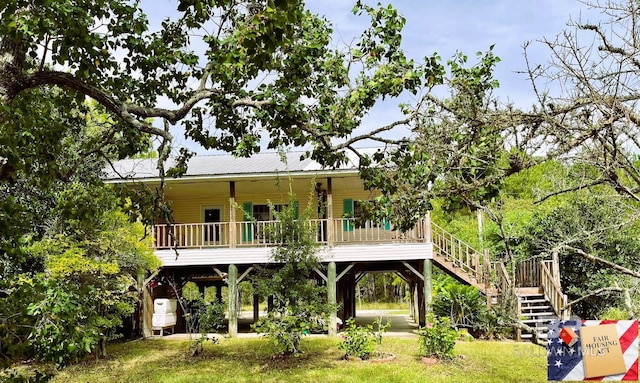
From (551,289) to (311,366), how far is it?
750 cm

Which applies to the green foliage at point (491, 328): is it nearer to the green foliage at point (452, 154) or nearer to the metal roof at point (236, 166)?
the metal roof at point (236, 166)

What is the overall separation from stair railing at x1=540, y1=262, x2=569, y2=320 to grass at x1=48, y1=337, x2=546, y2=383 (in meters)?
1.83

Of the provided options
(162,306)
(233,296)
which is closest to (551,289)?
(233,296)

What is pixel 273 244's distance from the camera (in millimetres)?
13648

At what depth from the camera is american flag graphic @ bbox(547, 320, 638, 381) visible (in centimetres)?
439

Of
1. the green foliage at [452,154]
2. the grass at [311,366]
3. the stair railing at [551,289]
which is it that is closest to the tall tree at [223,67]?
the green foliage at [452,154]

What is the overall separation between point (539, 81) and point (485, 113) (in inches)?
17.7

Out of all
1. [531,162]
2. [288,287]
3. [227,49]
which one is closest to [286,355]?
[288,287]

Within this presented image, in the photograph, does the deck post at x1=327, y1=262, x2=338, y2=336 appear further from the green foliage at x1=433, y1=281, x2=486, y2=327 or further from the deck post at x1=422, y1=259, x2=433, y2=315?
the green foliage at x1=433, y1=281, x2=486, y2=327

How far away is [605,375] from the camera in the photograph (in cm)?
441

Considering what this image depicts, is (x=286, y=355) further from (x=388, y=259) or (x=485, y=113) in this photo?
(x=485, y=113)

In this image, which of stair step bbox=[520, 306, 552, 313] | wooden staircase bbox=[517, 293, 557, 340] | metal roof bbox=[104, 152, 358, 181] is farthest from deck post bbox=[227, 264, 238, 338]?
stair step bbox=[520, 306, 552, 313]

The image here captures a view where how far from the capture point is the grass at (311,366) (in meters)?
10.6

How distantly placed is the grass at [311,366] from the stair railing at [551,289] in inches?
72.2
